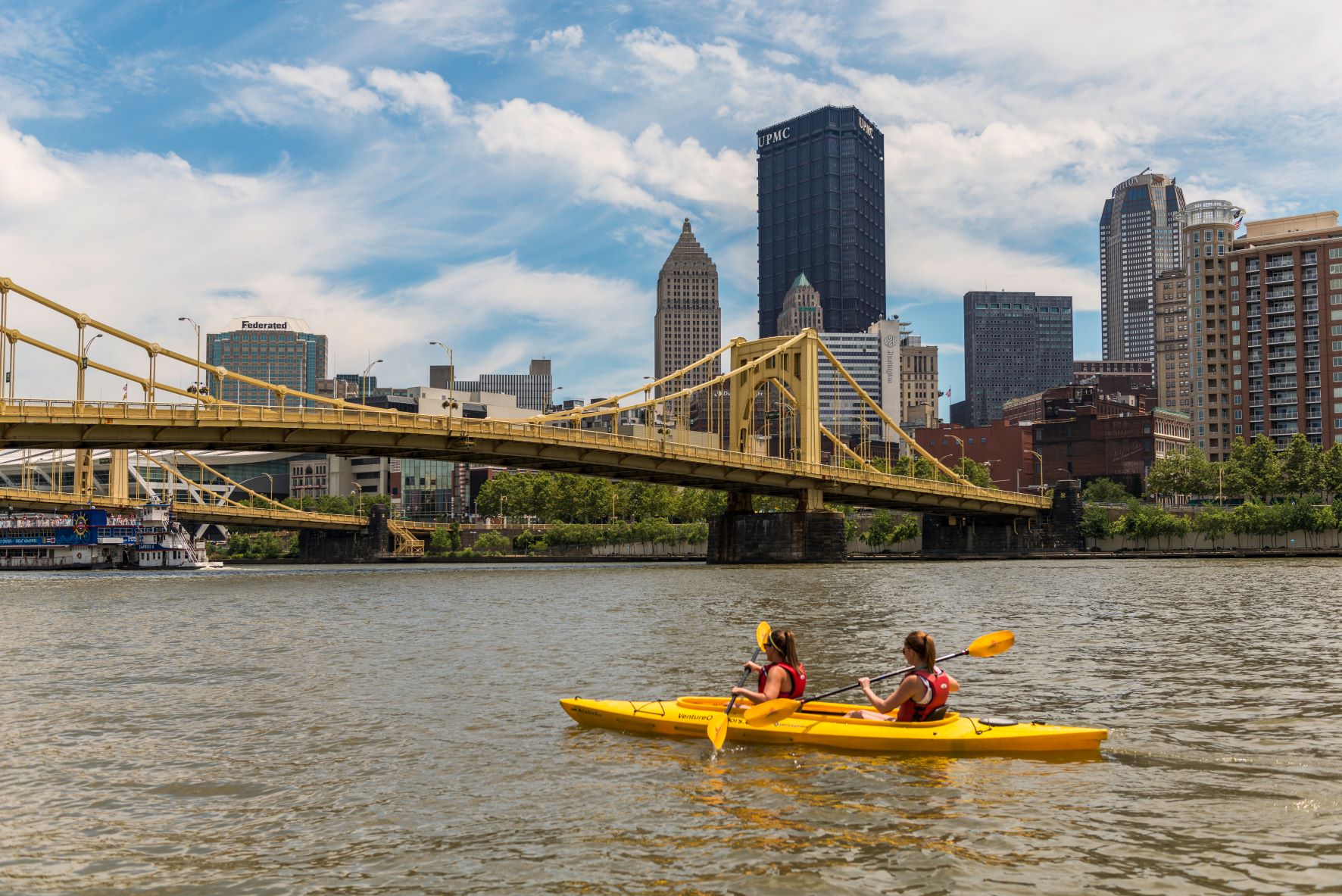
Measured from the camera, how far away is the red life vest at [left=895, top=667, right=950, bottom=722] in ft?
48.2

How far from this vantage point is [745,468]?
75250 mm

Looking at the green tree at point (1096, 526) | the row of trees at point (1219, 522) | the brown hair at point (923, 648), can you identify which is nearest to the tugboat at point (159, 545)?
the green tree at point (1096, 526)

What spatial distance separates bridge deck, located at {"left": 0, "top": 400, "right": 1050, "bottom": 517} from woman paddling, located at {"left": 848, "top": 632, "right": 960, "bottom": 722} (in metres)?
47.7

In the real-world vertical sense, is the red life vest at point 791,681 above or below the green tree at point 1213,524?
below

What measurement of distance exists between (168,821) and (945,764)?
8.52m

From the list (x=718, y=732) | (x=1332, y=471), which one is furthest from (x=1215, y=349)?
(x=718, y=732)

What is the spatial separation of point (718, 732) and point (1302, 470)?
106156 millimetres

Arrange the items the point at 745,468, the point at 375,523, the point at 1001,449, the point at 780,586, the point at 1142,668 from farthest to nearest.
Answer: the point at 1001,449 → the point at 375,523 → the point at 745,468 → the point at 780,586 → the point at 1142,668

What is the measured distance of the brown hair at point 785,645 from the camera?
1552 centimetres

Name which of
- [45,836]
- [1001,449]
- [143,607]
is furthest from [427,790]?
[1001,449]

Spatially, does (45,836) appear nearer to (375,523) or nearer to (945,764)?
(945,764)

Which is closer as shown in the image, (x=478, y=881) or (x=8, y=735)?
(x=478, y=881)

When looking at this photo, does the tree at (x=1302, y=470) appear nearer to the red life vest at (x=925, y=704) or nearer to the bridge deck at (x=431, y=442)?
the bridge deck at (x=431, y=442)

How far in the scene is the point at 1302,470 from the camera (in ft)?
346
